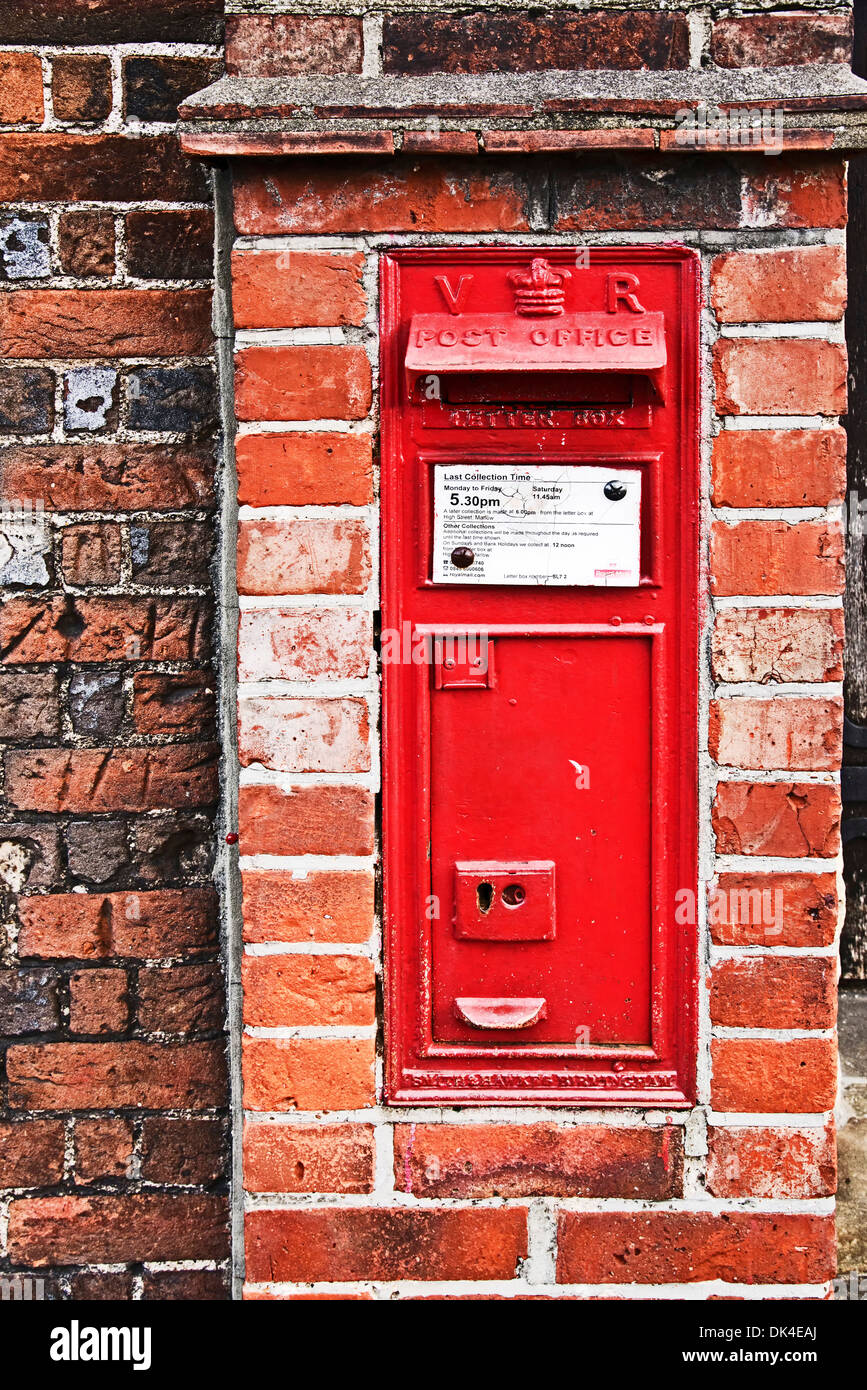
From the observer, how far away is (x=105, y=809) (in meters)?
1.62

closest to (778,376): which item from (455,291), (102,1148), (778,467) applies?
(778,467)

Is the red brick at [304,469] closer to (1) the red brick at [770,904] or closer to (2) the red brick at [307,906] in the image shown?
(2) the red brick at [307,906]

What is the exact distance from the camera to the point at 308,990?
1.37 meters

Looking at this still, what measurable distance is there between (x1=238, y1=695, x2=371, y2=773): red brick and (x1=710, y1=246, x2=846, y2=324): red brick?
2.40ft

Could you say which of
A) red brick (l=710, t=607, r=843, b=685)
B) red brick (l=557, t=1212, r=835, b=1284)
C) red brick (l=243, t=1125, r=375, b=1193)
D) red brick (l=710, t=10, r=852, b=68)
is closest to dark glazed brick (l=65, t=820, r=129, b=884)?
red brick (l=243, t=1125, r=375, b=1193)

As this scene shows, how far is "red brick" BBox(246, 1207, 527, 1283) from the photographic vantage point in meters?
1.38

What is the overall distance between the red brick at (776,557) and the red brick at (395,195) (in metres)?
0.49

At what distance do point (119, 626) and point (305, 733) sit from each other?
0.45 meters

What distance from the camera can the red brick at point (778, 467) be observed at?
1312 millimetres

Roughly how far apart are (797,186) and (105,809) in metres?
1.34

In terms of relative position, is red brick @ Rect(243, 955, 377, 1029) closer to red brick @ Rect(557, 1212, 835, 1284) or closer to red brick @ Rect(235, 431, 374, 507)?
red brick @ Rect(557, 1212, 835, 1284)

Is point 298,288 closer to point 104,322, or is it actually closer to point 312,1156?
point 104,322

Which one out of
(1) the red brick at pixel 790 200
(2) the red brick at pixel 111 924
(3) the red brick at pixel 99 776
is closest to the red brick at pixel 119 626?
(3) the red brick at pixel 99 776
